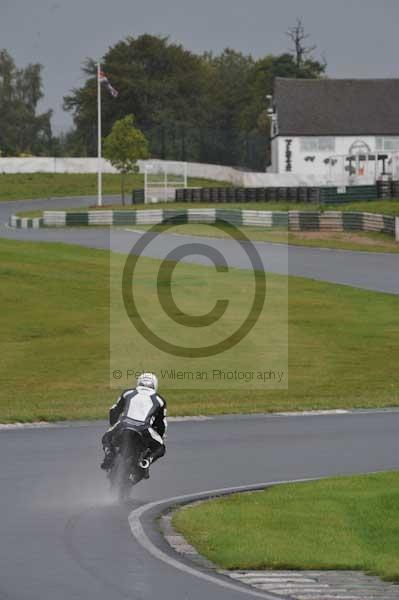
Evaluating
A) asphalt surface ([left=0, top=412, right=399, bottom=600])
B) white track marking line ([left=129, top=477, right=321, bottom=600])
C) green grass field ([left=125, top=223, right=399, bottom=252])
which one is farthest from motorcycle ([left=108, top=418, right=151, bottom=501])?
green grass field ([left=125, top=223, right=399, bottom=252])

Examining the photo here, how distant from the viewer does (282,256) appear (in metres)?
52.3

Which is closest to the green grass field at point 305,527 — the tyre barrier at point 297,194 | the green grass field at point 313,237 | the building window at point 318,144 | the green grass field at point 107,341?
the green grass field at point 107,341

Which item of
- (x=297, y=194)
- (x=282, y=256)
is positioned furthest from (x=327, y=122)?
(x=282, y=256)

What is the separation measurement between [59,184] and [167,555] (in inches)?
3551

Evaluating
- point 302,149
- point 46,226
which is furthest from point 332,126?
point 46,226

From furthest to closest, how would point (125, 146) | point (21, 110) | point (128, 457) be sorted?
point (21, 110)
point (125, 146)
point (128, 457)

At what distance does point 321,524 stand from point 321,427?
886 centimetres

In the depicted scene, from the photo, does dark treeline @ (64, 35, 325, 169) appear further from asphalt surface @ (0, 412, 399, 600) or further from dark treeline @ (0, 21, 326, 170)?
asphalt surface @ (0, 412, 399, 600)

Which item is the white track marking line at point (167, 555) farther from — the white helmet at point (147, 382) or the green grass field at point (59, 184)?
the green grass field at point (59, 184)

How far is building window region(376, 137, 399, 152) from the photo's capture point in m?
102

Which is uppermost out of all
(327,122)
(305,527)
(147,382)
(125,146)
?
(327,122)

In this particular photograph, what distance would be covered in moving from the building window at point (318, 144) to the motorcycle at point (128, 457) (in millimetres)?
87910

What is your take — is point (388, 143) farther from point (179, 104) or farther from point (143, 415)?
point (143, 415)

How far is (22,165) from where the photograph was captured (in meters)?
107
